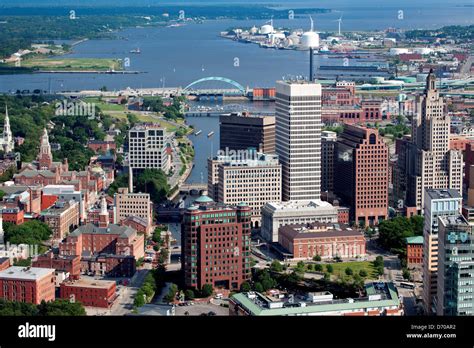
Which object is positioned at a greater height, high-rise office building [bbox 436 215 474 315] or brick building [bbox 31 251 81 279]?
high-rise office building [bbox 436 215 474 315]

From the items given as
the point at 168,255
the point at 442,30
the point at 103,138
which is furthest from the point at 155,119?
the point at 442,30

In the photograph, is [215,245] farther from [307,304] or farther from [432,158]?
[432,158]

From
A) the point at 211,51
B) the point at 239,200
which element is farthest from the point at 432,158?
the point at 211,51

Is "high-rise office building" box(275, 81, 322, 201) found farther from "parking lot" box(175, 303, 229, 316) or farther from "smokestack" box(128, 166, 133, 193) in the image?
"parking lot" box(175, 303, 229, 316)

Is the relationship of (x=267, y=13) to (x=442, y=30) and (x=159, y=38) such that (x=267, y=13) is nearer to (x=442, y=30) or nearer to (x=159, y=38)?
(x=159, y=38)

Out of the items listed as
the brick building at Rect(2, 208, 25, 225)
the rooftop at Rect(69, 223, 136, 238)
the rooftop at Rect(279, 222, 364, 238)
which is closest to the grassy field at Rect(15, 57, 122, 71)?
the brick building at Rect(2, 208, 25, 225)

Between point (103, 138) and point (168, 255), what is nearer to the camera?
point (168, 255)
